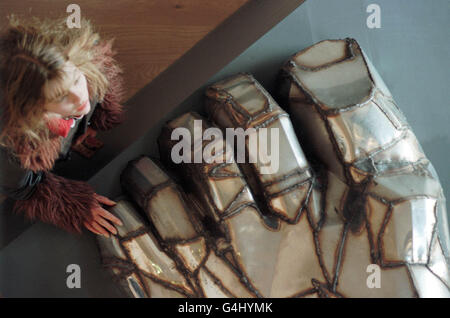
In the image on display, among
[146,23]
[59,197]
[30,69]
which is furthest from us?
[146,23]

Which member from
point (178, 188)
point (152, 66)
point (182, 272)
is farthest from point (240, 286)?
point (152, 66)

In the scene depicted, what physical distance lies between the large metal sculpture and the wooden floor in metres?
0.49

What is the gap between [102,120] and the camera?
3.18 ft

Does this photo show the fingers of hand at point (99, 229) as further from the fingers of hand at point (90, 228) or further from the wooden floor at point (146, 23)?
the wooden floor at point (146, 23)

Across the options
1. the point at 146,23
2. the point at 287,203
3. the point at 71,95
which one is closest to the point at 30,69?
the point at 71,95

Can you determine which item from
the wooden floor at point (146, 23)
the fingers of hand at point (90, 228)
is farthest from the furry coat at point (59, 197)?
the wooden floor at point (146, 23)

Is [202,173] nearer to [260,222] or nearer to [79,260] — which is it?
[260,222]

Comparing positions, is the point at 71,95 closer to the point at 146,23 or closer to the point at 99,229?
the point at 99,229

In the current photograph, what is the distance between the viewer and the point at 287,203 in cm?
86

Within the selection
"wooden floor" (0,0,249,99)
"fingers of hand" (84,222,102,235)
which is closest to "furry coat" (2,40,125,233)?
"fingers of hand" (84,222,102,235)

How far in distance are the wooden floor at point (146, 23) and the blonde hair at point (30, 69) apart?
59 centimetres

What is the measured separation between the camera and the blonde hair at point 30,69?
652mm

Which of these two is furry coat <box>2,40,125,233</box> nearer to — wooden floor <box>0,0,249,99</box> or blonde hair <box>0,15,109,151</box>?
blonde hair <box>0,15,109,151</box>

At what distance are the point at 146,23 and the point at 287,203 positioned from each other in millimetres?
795
